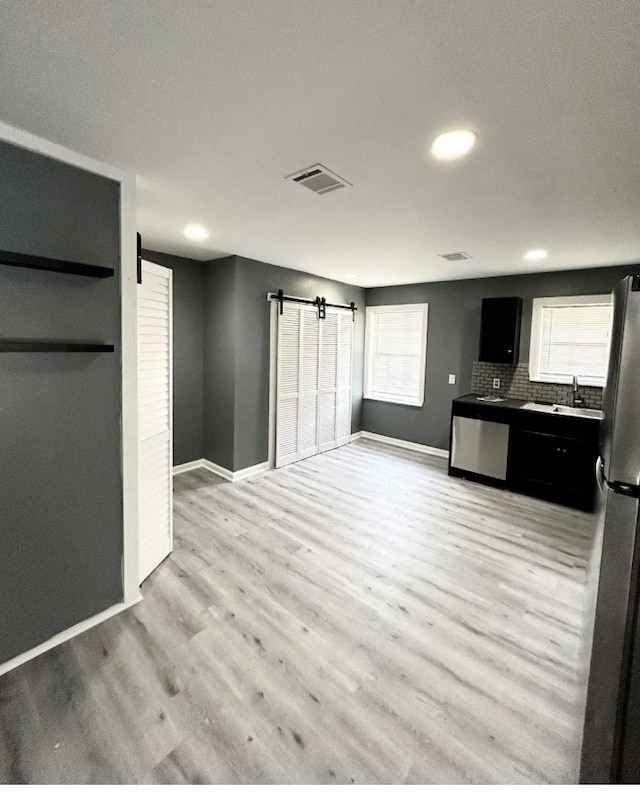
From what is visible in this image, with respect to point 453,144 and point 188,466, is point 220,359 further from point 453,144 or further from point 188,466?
point 453,144

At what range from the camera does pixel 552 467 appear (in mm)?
3746

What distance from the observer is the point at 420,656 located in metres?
1.85

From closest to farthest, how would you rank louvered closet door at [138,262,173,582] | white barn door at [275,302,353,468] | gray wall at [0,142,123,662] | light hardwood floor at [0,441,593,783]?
light hardwood floor at [0,441,593,783] → gray wall at [0,142,123,662] → louvered closet door at [138,262,173,582] → white barn door at [275,302,353,468]

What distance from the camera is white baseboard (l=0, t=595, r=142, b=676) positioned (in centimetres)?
173

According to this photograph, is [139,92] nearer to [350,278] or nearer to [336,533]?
[336,533]

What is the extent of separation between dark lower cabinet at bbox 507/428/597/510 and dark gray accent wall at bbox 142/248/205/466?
3640mm

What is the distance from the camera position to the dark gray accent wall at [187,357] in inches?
163

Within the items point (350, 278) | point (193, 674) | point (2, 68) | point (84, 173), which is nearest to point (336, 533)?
point (193, 674)

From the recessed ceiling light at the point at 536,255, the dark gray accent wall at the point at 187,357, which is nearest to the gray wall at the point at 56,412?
the dark gray accent wall at the point at 187,357

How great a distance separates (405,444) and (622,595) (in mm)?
4480

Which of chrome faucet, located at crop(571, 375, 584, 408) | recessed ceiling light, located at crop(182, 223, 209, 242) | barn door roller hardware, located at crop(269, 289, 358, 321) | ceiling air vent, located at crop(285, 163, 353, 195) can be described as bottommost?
chrome faucet, located at crop(571, 375, 584, 408)

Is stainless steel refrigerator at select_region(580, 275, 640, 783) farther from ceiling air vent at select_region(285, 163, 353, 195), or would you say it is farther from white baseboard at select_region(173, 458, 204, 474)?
white baseboard at select_region(173, 458, 204, 474)

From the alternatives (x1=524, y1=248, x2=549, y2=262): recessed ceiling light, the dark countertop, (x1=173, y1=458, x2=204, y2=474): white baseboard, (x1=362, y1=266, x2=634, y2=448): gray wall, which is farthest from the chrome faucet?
(x1=173, y1=458, x2=204, y2=474): white baseboard

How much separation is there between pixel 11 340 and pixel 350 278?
4.13 metres
